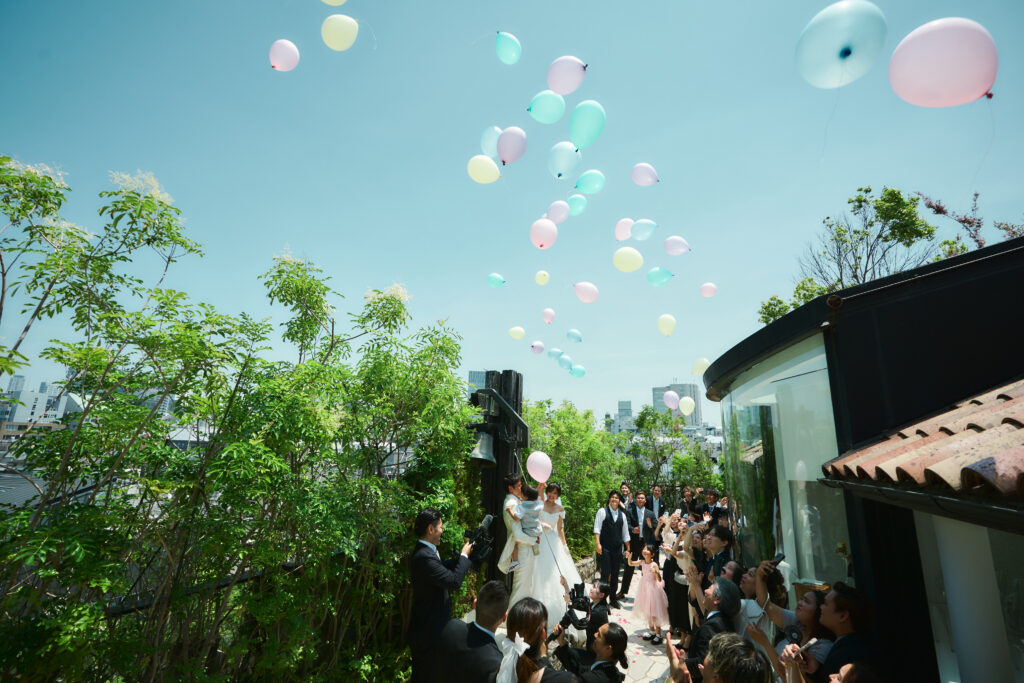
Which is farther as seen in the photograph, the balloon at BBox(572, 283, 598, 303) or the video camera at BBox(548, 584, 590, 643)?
the balloon at BBox(572, 283, 598, 303)

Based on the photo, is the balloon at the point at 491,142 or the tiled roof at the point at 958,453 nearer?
the tiled roof at the point at 958,453

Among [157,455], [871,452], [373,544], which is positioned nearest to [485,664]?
[373,544]

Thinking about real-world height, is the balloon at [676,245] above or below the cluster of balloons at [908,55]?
above

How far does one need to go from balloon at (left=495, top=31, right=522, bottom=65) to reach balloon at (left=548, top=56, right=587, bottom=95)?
44 cm

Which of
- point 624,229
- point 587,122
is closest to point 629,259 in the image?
point 624,229

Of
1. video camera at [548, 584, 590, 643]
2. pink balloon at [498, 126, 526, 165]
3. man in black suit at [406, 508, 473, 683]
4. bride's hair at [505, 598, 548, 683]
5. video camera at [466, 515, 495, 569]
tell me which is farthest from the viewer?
pink balloon at [498, 126, 526, 165]

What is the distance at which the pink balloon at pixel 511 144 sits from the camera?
18.7 ft

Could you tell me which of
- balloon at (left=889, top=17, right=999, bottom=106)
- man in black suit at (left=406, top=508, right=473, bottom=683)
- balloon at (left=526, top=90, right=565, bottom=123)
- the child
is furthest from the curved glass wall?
balloon at (left=526, top=90, right=565, bottom=123)

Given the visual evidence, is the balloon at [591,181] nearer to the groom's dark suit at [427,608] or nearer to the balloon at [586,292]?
the balloon at [586,292]

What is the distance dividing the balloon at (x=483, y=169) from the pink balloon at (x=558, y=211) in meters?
1.35

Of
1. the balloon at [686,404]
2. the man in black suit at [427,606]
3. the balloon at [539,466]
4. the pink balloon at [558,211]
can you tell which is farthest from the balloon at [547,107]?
the balloon at [686,404]

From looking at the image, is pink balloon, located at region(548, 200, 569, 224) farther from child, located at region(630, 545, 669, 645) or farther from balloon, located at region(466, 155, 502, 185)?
child, located at region(630, 545, 669, 645)

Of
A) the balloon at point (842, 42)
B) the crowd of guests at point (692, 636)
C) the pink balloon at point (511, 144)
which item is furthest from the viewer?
the pink balloon at point (511, 144)

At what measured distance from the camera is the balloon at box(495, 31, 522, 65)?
5227mm
